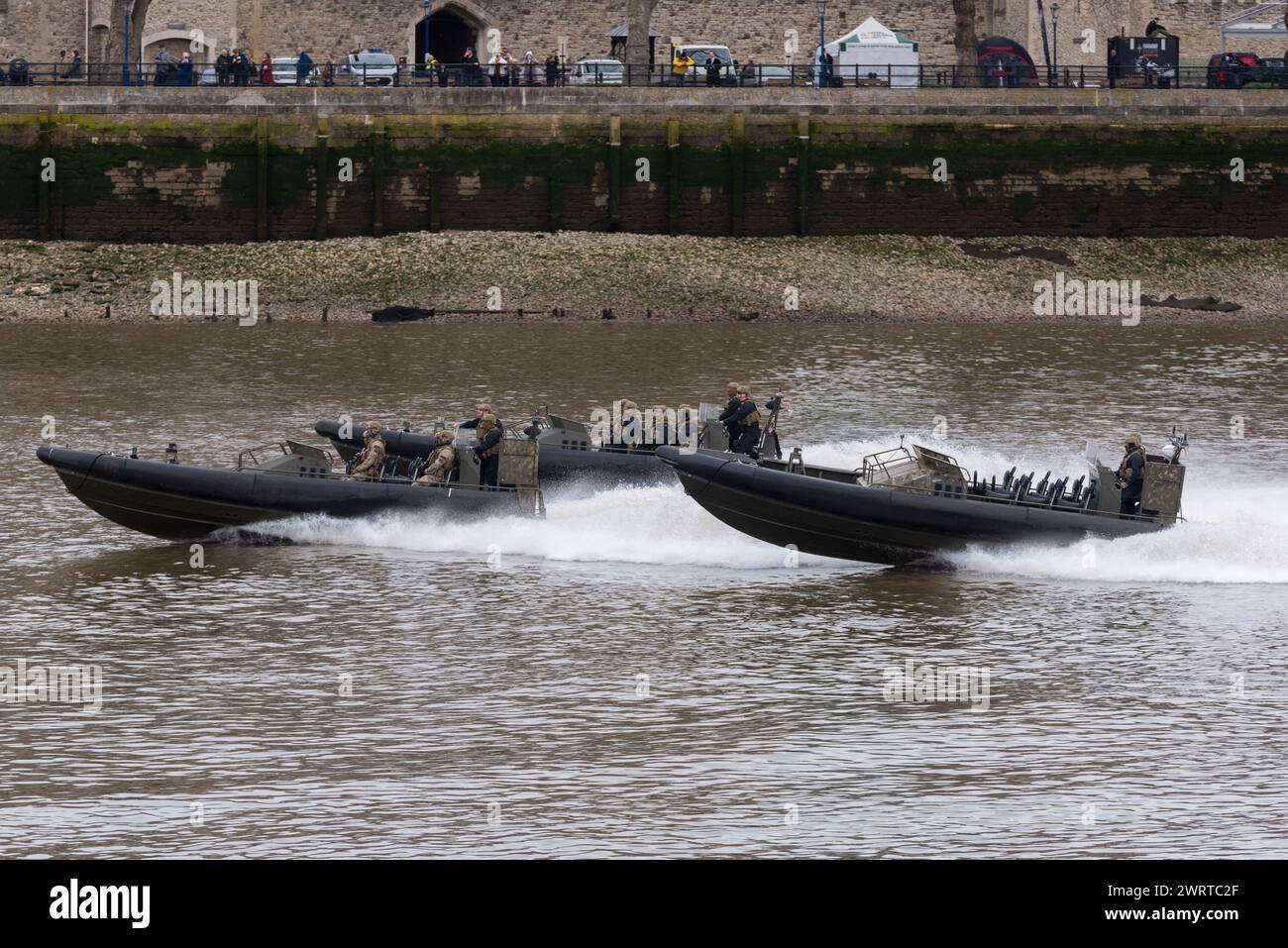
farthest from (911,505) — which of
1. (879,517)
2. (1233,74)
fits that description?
(1233,74)

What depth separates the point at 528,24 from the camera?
5781cm

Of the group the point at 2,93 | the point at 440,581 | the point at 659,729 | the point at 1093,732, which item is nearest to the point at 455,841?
the point at 659,729

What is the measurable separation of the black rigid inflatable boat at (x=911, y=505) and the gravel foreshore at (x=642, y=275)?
63.8 feet

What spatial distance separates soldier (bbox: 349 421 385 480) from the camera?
22.0 metres

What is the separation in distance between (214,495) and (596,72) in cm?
2523

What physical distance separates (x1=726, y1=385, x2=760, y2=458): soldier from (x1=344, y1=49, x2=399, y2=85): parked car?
2418 cm

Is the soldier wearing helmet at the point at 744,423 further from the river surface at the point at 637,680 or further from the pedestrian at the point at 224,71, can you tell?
the pedestrian at the point at 224,71

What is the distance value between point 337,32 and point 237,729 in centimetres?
4409

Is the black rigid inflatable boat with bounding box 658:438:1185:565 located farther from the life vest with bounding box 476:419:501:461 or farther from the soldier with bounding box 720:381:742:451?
the life vest with bounding box 476:419:501:461

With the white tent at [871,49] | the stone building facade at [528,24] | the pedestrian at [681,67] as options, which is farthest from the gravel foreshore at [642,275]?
the stone building facade at [528,24]

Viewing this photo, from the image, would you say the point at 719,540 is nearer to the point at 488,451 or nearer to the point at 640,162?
the point at 488,451

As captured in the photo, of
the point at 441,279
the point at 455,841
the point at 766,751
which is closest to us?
the point at 455,841

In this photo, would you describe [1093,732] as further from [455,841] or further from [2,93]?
[2,93]

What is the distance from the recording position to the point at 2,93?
4222cm
